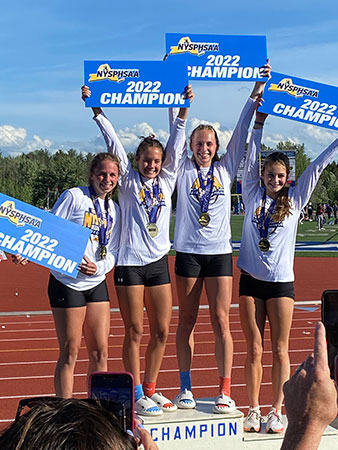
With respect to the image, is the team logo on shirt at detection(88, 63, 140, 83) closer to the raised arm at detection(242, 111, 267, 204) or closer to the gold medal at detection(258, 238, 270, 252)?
the raised arm at detection(242, 111, 267, 204)

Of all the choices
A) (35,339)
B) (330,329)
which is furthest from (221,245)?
(35,339)

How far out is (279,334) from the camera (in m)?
4.73

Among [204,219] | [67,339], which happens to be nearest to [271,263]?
[204,219]

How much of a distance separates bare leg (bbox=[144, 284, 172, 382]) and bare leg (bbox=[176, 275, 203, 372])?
14 cm

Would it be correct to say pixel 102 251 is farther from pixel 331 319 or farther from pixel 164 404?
pixel 331 319

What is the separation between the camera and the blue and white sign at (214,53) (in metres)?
5.00

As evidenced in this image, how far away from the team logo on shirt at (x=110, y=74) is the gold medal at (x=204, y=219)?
1091 mm

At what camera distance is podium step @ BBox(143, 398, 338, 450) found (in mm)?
4531

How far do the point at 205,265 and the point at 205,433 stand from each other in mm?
1144

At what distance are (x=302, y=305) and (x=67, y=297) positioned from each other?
25.2ft

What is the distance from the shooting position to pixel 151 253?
466 cm

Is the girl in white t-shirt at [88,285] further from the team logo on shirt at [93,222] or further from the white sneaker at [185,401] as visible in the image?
the white sneaker at [185,401]

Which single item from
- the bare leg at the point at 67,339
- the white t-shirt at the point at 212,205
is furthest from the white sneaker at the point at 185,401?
the white t-shirt at the point at 212,205

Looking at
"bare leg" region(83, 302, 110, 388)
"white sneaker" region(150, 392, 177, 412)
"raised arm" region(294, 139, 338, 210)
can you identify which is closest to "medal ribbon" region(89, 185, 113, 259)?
"bare leg" region(83, 302, 110, 388)
